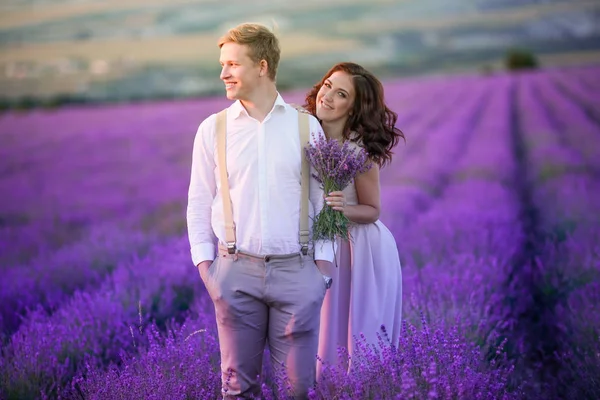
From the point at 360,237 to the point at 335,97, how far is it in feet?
1.76

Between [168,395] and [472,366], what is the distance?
3.44 ft

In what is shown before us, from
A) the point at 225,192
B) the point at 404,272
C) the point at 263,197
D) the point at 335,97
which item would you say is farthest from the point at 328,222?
the point at 404,272

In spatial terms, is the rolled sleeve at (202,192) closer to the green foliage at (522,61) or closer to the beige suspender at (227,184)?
the beige suspender at (227,184)

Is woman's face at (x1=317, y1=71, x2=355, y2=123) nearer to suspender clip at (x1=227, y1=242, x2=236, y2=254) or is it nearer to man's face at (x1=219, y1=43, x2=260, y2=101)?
man's face at (x1=219, y1=43, x2=260, y2=101)

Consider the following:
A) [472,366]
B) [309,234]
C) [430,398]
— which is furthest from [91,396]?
[472,366]

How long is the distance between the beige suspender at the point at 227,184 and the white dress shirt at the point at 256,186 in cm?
2

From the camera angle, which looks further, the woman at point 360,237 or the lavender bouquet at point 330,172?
the woman at point 360,237

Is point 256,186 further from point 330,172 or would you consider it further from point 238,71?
point 238,71

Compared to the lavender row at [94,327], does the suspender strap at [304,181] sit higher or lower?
higher

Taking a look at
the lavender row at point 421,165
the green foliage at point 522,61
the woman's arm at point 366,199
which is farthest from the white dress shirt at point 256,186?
the green foliage at point 522,61

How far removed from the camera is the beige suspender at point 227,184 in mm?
2367

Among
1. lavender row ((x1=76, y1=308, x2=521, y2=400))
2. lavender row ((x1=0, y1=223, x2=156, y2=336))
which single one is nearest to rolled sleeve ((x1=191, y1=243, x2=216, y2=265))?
lavender row ((x1=76, y1=308, x2=521, y2=400))

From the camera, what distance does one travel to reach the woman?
2.80m

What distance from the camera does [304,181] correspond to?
2.43 m
